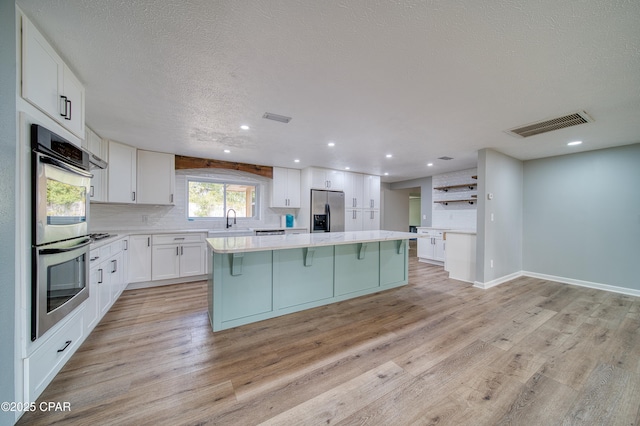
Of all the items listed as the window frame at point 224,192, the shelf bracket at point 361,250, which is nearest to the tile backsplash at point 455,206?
the shelf bracket at point 361,250

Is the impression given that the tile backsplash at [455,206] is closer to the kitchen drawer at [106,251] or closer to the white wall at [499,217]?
the white wall at [499,217]

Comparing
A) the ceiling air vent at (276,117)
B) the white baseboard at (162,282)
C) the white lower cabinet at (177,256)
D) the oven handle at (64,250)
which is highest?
the ceiling air vent at (276,117)

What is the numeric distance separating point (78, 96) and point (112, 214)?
2826 millimetres

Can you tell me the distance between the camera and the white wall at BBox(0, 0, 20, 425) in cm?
123

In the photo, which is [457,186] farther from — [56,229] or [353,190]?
[56,229]

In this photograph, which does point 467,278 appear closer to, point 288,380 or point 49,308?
point 288,380

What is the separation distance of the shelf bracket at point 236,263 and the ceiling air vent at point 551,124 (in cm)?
364

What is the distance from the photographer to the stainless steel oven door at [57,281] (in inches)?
56.7

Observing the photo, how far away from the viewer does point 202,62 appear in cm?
176

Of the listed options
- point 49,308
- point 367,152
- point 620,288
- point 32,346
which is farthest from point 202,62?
point 620,288

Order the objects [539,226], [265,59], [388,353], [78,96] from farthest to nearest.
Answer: [539,226], [388,353], [78,96], [265,59]

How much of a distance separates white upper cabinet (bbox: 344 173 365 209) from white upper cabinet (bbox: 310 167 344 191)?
0.18 metres

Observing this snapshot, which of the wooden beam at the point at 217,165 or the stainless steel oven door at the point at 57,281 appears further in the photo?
the wooden beam at the point at 217,165

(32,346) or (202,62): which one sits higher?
(202,62)
